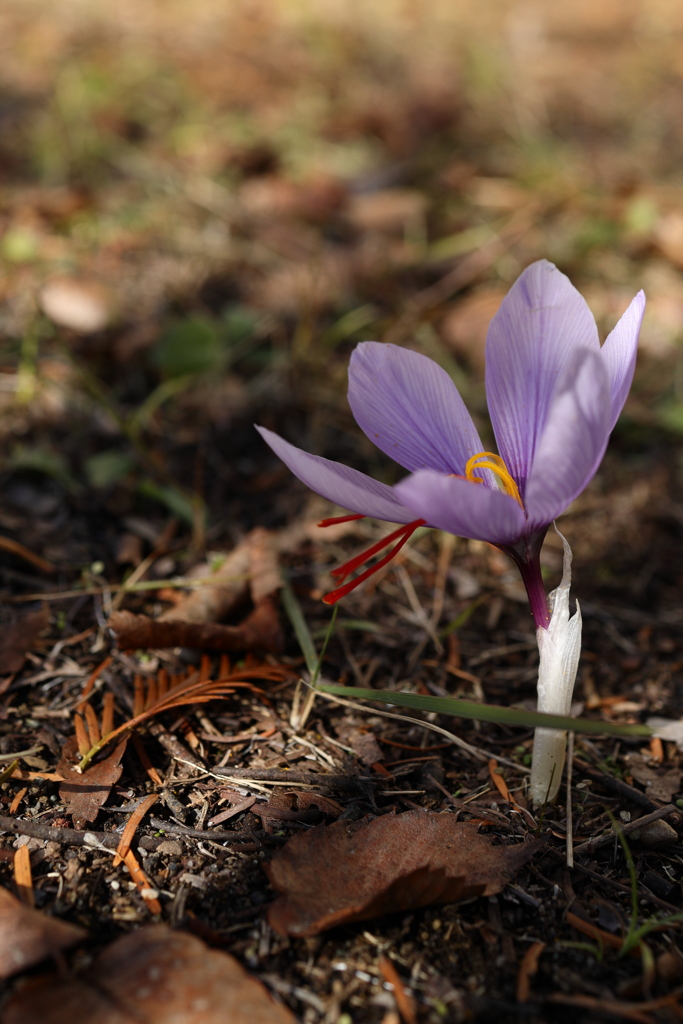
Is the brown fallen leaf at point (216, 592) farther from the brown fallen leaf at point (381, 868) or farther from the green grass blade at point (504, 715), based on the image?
the brown fallen leaf at point (381, 868)

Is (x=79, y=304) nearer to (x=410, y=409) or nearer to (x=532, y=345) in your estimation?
(x=410, y=409)

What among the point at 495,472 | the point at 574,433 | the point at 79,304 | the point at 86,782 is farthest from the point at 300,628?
the point at 79,304

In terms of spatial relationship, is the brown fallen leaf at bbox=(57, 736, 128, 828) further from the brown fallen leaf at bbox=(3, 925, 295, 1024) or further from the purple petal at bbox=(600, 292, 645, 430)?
the purple petal at bbox=(600, 292, 645, 430)

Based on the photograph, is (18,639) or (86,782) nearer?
(86,782)

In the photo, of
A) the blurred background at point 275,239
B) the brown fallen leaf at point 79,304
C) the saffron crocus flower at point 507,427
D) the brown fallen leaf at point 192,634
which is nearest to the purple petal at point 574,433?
the saffron crocus flower at point 507,427

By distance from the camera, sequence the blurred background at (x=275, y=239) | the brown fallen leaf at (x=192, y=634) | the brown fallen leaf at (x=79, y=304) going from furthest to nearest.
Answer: the brown fallen leaf at (x=79, y=304) < the blurred background at (x=275, y=239) < the brown fallen leaf at (x=192, y=634)

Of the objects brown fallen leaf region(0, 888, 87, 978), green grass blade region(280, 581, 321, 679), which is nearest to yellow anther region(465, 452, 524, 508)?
green grass blade region(280, 581, 321, 679)
